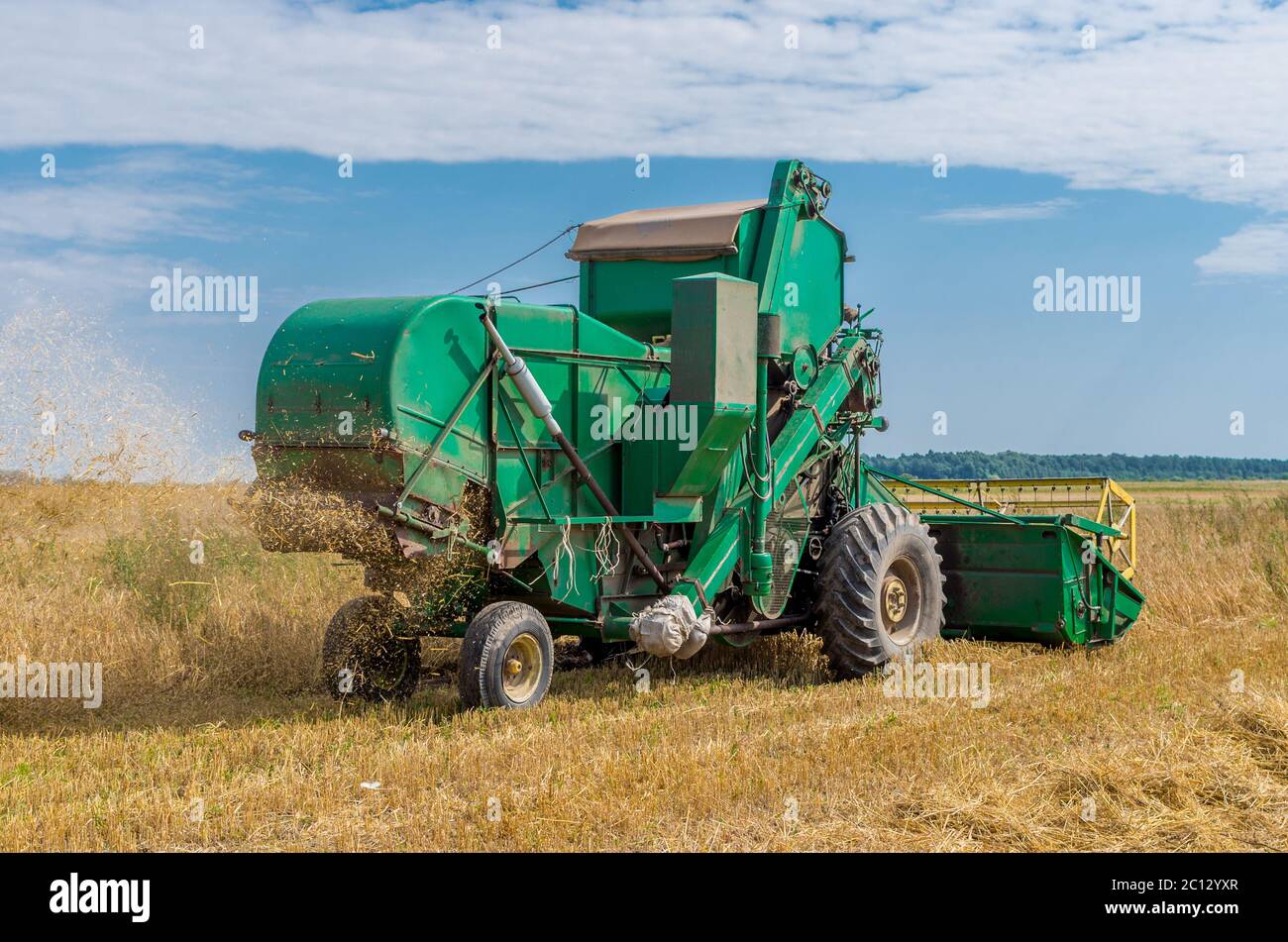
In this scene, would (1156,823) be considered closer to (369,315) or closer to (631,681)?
(631,681)

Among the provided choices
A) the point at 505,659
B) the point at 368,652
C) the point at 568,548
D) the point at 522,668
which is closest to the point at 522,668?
the point at 522,668

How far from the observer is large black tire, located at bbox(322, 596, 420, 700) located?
891cm

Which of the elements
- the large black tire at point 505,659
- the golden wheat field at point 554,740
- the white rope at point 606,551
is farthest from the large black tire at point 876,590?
the large black tire at point 505,659

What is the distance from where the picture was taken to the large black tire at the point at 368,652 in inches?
351

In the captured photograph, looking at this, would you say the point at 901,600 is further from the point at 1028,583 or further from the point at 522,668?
the point at 522,668

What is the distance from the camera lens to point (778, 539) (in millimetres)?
10023

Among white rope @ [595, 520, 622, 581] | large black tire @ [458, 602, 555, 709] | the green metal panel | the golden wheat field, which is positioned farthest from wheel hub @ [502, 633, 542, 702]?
the green metal panel

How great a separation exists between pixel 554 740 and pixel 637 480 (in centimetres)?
244

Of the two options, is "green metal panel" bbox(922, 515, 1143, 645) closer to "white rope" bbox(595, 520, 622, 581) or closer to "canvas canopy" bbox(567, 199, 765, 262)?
"canvas canopy" bbox(567, 199, 765, 262)

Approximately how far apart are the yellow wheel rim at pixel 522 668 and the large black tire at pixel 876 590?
2.62 metres

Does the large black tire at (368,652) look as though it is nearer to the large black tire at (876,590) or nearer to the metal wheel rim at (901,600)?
the large black tire at (876,590)
